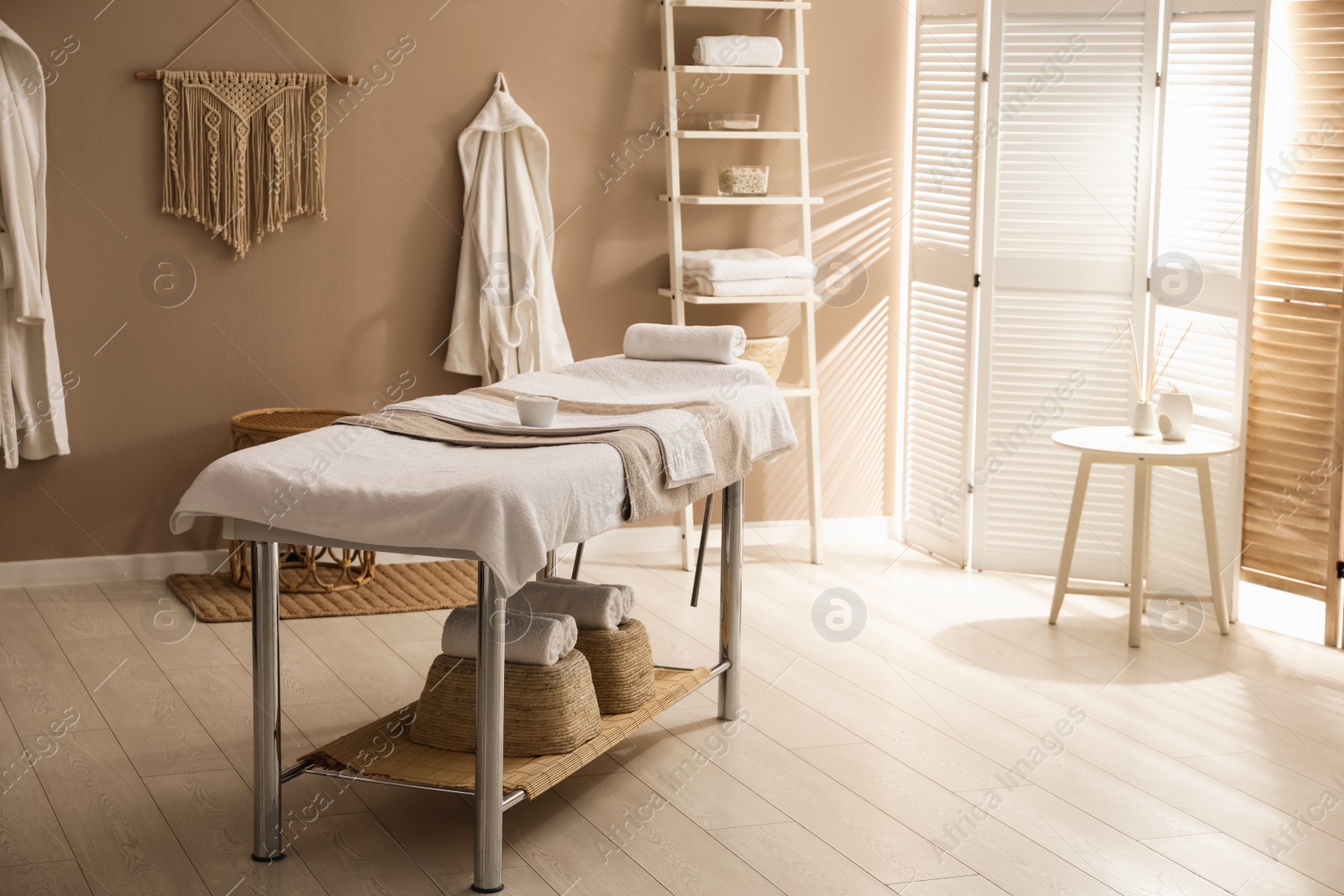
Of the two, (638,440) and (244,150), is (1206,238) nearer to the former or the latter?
(638,440)

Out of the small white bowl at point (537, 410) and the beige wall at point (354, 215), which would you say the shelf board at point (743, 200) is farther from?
the small white bowl at point (537, 410)

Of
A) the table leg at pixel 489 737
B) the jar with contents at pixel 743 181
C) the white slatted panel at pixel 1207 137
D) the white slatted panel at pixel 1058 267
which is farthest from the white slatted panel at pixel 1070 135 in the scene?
the table leg at pixel 489 737

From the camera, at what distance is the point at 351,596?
13.6 ft

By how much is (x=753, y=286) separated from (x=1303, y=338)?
1.61 meters

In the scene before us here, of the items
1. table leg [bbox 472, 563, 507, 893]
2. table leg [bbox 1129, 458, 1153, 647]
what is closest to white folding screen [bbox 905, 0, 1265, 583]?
table leg [bbox 1129, 458, 1153, 647]

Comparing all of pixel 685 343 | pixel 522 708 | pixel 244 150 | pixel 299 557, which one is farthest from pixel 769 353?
pixel 522 708

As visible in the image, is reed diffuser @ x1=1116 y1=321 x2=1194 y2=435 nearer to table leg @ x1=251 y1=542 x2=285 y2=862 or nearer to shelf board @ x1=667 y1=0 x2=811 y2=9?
shelf board @ x1=667 y1=0 x2=811 y2=9

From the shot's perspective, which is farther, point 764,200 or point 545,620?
point 764,200

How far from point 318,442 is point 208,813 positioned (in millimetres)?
806

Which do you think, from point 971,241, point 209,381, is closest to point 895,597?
point 971,241

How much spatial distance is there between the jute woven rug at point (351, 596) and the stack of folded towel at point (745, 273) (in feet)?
3.91

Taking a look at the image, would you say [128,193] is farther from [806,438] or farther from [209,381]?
[806,438]

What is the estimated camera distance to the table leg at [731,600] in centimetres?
310

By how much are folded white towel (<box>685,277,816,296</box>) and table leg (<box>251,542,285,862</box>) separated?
2228 mm
